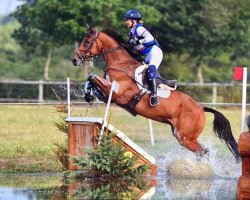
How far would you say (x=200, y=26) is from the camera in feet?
140

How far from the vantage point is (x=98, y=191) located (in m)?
11.5

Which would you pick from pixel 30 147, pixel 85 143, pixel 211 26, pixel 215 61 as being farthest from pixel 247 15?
pixel 85 143

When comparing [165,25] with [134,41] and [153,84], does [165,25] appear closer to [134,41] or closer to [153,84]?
[134,41]

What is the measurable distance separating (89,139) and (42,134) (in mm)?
7353

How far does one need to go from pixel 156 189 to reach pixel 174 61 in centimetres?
3187

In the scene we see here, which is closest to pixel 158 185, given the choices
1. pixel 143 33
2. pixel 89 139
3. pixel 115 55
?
pixel 89 139

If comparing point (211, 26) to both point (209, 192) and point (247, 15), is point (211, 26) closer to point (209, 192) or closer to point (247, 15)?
point (247, 15)

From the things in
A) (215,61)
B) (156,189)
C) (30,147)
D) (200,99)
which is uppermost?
(156,189)

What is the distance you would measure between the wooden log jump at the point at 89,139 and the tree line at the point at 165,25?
75.9 ft

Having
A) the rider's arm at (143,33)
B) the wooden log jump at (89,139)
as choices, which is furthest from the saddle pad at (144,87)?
the wooden log jump at (89,139)

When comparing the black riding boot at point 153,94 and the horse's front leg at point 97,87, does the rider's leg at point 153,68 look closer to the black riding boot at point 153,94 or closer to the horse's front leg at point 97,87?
the black riding boot at point 153,94

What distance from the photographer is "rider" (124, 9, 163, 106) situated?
47.4 feet

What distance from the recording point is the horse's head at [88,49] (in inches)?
586

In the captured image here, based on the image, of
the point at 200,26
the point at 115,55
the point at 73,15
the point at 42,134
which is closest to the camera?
the point at 115,55
